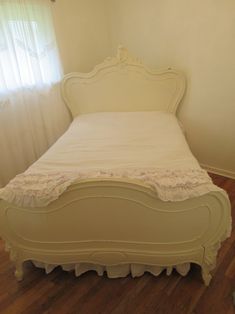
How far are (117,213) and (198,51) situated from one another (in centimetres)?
203

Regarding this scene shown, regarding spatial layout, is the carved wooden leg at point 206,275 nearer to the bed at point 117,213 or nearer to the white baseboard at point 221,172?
the bed at point 117,213

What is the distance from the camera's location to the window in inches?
90.5

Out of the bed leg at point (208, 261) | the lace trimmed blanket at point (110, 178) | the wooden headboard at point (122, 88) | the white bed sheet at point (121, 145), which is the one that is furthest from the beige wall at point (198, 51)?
the bed leg at point (208, 261)

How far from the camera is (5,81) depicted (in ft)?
7.79

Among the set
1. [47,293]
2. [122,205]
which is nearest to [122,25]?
[122,205]

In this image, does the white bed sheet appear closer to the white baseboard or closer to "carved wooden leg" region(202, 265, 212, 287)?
"carved wooden leg" region(202, 265, 212, 287)

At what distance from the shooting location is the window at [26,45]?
2299 millimetres

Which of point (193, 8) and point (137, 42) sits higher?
point (193, 8)

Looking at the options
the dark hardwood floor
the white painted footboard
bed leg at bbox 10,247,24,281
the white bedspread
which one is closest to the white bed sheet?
the white bedspread

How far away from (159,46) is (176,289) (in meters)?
2.51

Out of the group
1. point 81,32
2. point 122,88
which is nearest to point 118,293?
point 122,88

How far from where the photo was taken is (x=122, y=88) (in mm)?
3072

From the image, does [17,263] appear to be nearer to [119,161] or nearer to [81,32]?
[119,161]

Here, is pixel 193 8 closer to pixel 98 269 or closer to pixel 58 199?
pixel 58 199
